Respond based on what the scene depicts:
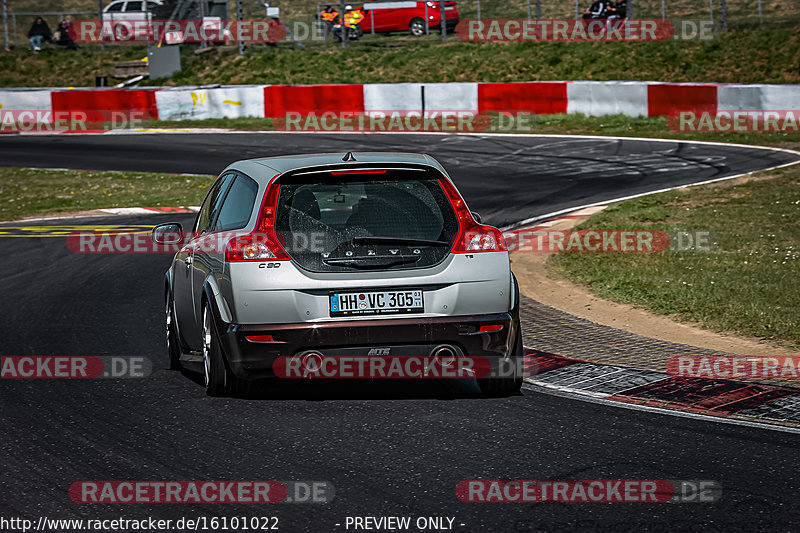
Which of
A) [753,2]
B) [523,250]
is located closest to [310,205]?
[523,250]

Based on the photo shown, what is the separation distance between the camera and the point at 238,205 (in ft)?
25.7

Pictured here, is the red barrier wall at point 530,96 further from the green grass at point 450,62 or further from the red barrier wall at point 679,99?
the green grass at point 450,62

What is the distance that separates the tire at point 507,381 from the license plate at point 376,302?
2.54ft

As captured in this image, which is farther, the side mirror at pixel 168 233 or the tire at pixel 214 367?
the side mirror at pixel 168 233

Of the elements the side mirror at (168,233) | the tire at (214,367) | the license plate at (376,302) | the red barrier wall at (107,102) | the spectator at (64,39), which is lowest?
the tire at (214,367)

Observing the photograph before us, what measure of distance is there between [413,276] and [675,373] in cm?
227

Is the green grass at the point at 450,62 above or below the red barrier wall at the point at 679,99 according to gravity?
above

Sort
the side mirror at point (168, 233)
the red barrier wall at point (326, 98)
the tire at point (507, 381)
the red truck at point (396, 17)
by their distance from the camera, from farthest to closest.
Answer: the red truck at point (396, 17) < the red barrier wall at point (326, 98) < the side mirror at point (168, 233) < the tire at point (507, 381)

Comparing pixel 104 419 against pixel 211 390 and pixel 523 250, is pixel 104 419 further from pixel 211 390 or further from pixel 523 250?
pixel 523 250

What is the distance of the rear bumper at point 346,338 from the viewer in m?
6.99

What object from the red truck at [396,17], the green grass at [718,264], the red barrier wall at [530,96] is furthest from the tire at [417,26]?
the green grass at [718,264]

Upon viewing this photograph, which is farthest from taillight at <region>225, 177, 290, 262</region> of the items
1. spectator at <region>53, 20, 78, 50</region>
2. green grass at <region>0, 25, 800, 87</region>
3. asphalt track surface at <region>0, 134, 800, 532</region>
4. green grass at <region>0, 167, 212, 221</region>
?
spectator at <region>53, 20, 78, 50</region>

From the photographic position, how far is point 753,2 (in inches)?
1478

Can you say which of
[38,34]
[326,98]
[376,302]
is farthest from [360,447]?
[38,34]
